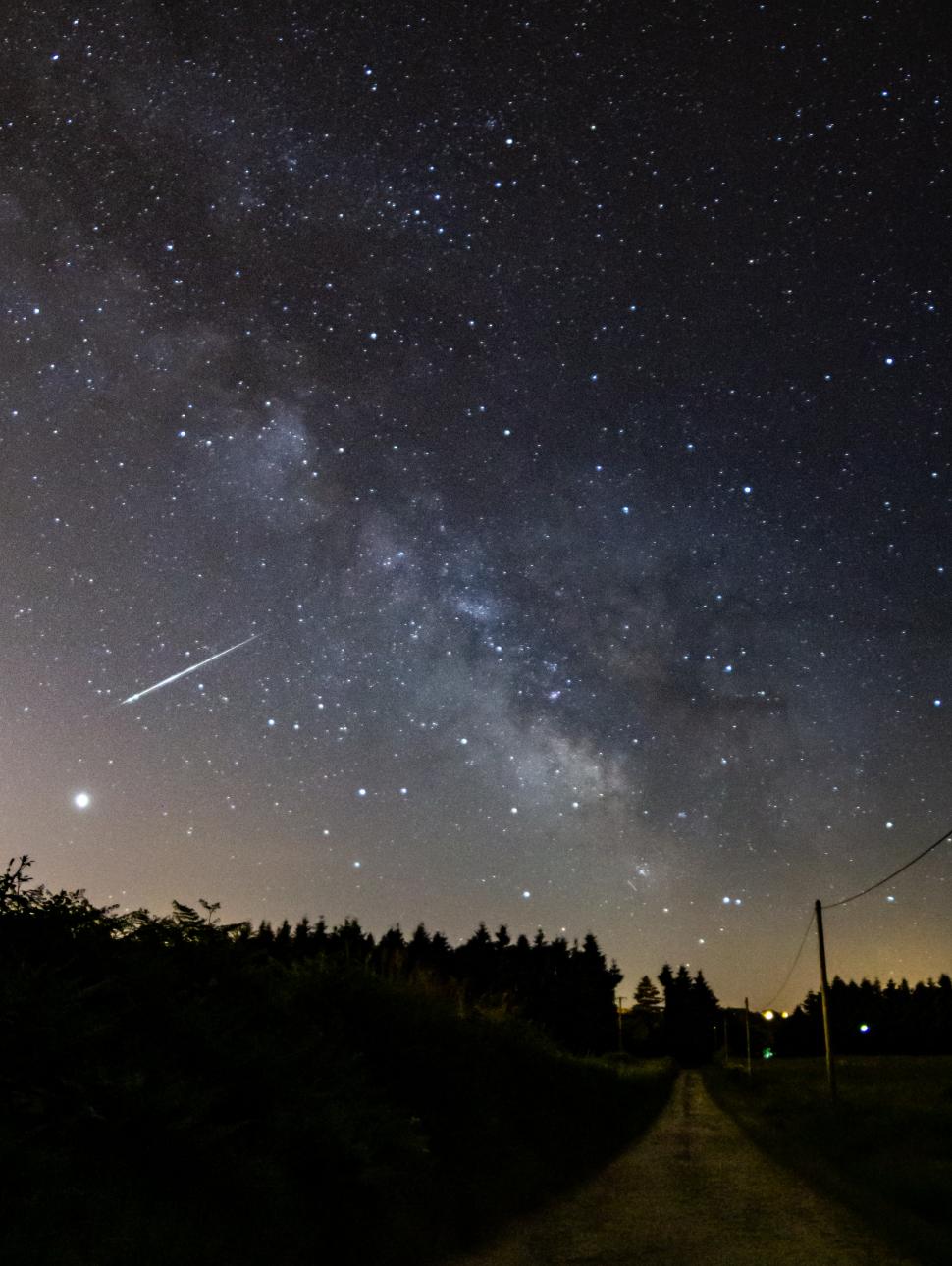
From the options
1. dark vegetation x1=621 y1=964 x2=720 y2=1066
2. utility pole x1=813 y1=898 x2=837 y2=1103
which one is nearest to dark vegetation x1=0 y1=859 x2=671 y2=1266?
utility pole x1=813 y1=898 x2=837 y2=1103

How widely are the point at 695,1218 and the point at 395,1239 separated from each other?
449cm

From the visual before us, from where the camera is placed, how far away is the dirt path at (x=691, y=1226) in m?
8.12

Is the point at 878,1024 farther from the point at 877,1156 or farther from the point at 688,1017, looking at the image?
the point at 877,1156

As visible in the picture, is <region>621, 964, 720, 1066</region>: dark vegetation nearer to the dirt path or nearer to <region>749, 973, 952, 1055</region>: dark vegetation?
<region>749, 973, 952, 1055</region>: dark vegetation

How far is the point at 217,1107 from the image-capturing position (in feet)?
22.5

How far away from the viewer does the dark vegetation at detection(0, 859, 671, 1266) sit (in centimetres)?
518

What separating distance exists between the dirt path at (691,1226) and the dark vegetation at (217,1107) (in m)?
0.67

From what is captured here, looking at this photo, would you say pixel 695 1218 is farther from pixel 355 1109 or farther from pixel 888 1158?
pixel 888 1158

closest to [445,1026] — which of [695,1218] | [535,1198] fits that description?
[535,1198]

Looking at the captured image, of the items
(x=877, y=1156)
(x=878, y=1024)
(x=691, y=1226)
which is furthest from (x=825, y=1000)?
(x=878, y=1024)

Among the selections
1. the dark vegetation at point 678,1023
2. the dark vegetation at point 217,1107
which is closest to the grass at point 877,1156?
the dark vegetation at point 217,1107

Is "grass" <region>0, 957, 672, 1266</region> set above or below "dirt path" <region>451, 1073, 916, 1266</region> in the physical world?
above

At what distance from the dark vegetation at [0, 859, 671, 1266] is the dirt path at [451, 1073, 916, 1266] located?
0.67m

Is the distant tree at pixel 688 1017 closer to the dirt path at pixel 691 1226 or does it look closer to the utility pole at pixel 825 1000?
the utility pole at pixel 825 1000
